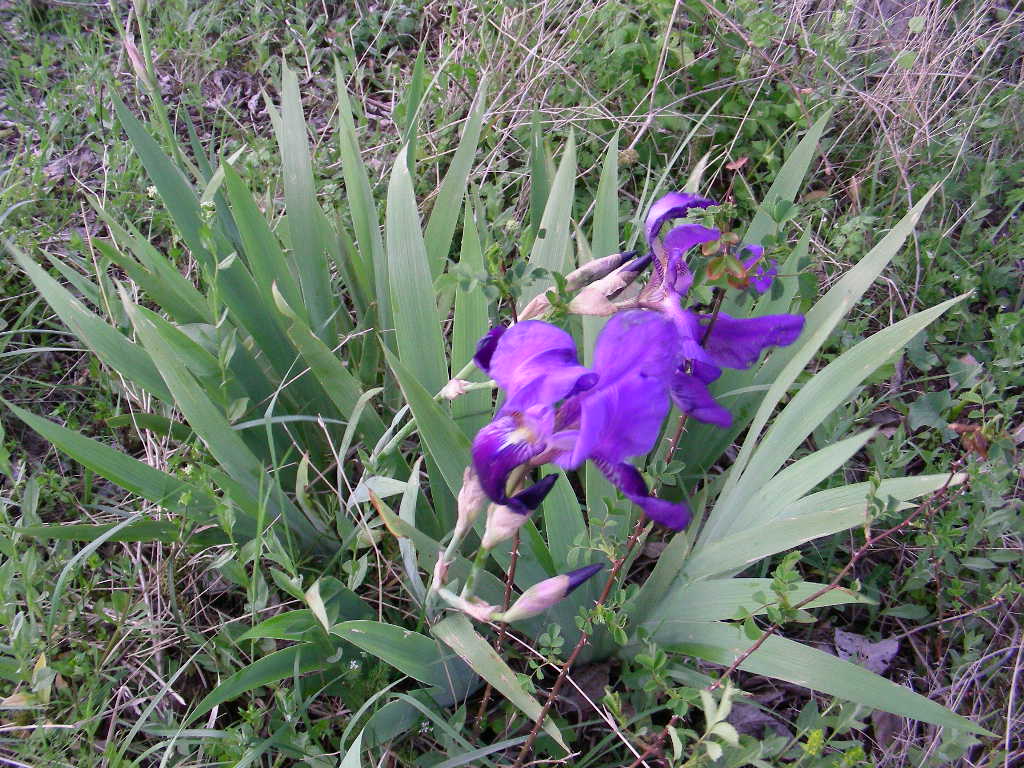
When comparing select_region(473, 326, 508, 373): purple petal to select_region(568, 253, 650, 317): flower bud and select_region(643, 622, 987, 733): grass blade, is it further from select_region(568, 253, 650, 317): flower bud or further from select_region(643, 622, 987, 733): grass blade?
select_region(643, 622, 987, 733): grass blade

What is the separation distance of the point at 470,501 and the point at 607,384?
253mm

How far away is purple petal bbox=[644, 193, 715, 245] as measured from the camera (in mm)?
1069

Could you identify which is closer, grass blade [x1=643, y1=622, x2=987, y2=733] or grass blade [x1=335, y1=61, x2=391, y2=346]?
grass blade [x1=643, y1=622, x2=987, y2=733]

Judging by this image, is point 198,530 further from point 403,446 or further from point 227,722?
point 403,446

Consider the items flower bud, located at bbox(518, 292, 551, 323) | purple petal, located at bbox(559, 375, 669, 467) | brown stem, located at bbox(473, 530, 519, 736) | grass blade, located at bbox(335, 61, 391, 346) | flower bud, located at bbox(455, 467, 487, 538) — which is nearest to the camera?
purple petal, located at bbox(559, 375, 669, 467)

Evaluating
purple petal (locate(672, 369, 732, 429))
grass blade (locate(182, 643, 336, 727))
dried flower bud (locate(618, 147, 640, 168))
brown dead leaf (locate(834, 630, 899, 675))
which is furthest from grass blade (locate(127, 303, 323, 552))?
dried flower bud (locate(618, 147, 640, 168))

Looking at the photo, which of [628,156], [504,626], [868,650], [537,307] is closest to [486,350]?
[537,307]

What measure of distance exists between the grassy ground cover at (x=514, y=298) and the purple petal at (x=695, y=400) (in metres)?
0.30

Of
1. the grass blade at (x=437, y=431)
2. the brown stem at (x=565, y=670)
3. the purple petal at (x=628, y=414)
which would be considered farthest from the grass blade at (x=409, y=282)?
the purple petal at (x=628, y=414)

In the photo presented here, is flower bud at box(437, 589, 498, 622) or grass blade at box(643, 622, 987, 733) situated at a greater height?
flower bud at box(437, 589, 498, 622)

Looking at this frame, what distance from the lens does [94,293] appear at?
1916 millimetres

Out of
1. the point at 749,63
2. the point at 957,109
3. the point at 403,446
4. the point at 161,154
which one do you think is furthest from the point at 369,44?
the point at 957,109

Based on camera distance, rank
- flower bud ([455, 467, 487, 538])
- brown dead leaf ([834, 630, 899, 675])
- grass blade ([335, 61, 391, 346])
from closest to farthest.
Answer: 1. flower bud ([455, 467, 487, 538])
2. brown dead leaf ([834, 630, 899, 675])
3. grass blade ([335, 61, 391, 346])

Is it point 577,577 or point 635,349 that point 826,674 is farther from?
point 635,349
